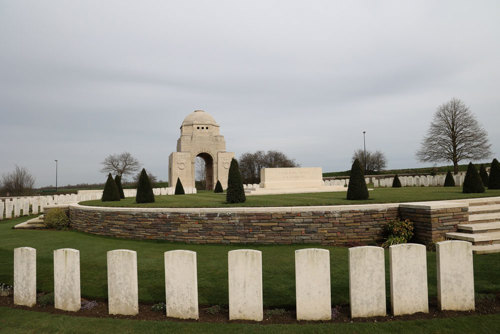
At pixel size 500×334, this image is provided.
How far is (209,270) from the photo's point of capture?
5.77 m

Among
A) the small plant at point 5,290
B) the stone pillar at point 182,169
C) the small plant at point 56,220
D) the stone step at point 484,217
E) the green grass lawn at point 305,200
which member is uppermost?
the stone pillar at point 182,169

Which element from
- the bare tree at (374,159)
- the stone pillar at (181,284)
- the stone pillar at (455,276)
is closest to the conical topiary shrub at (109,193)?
the stone pillar at (181,284)

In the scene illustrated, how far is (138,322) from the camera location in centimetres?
368

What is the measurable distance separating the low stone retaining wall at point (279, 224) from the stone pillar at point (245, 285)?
4.57 meters

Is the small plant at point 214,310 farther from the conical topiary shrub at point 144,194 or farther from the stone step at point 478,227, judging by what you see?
the conical topiary shrub at point 144,194

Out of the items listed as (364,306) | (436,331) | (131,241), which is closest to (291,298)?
(364,306)

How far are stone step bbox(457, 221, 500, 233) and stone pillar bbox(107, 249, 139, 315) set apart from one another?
7.69m

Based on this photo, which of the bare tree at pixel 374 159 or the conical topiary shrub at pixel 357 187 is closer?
the conical topiary shrub at pixel 357 187

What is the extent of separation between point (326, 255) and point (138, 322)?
2424 mm

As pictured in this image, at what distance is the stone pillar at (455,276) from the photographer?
374cm

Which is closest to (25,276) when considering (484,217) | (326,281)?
(326,281)

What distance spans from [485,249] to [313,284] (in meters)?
5.47

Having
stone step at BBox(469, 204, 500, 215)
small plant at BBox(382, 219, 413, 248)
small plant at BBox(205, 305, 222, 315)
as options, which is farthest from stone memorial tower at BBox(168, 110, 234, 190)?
small plant at BBox(205, 305, 222, 315)

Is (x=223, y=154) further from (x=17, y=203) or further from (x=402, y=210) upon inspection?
(x=402, y=210)
